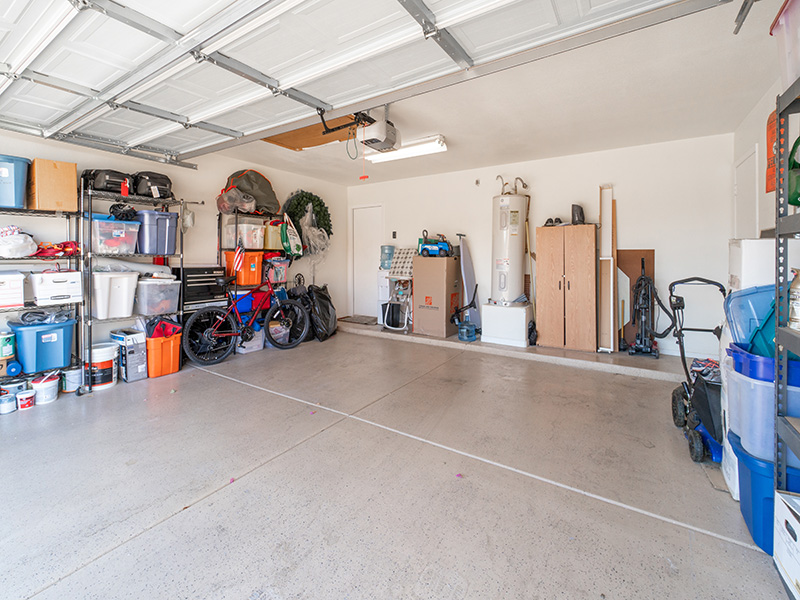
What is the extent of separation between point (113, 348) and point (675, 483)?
4864mm

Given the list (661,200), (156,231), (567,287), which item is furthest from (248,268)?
(661,200)

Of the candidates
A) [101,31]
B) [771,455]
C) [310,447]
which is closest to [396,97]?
[101,31]

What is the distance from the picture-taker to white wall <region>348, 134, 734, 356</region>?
4.41m

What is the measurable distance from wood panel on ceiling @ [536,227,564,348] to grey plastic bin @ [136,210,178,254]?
460 centimetres

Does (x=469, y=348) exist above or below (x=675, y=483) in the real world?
above

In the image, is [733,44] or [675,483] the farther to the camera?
[733,44]

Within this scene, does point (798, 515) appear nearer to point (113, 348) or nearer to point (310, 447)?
point (310, 447)

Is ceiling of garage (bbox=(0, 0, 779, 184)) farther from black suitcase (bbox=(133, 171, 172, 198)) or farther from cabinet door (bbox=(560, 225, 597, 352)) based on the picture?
cabinet door (bbox=(560, 225, 597, 352))

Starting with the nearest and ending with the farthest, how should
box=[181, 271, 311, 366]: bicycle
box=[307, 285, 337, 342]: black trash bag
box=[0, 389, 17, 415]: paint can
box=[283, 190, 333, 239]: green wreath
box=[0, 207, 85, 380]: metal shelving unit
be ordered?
box=[0, 389, 17, 415]: paint can
box=[0, 207, 85, 380]: metal shelving unit
box=[181, 271, 311, 366]: bicycle
box=[307, 285, 337, 342]: black trash bag
box=[283, 190, 333, 239]: green wreath

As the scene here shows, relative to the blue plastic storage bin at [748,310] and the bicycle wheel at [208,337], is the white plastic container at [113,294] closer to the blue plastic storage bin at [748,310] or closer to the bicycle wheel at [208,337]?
the bicycle wheel at [208,337]

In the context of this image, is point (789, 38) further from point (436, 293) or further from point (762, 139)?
point (436, 293)

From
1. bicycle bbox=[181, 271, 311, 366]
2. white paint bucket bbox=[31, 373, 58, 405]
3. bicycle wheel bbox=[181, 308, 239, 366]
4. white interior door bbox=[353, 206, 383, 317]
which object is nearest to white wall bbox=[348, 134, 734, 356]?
white interior door bbox=[353, 206, 383, 317]

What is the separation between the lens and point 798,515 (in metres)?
1.27

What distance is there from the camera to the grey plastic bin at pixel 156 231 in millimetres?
4020
